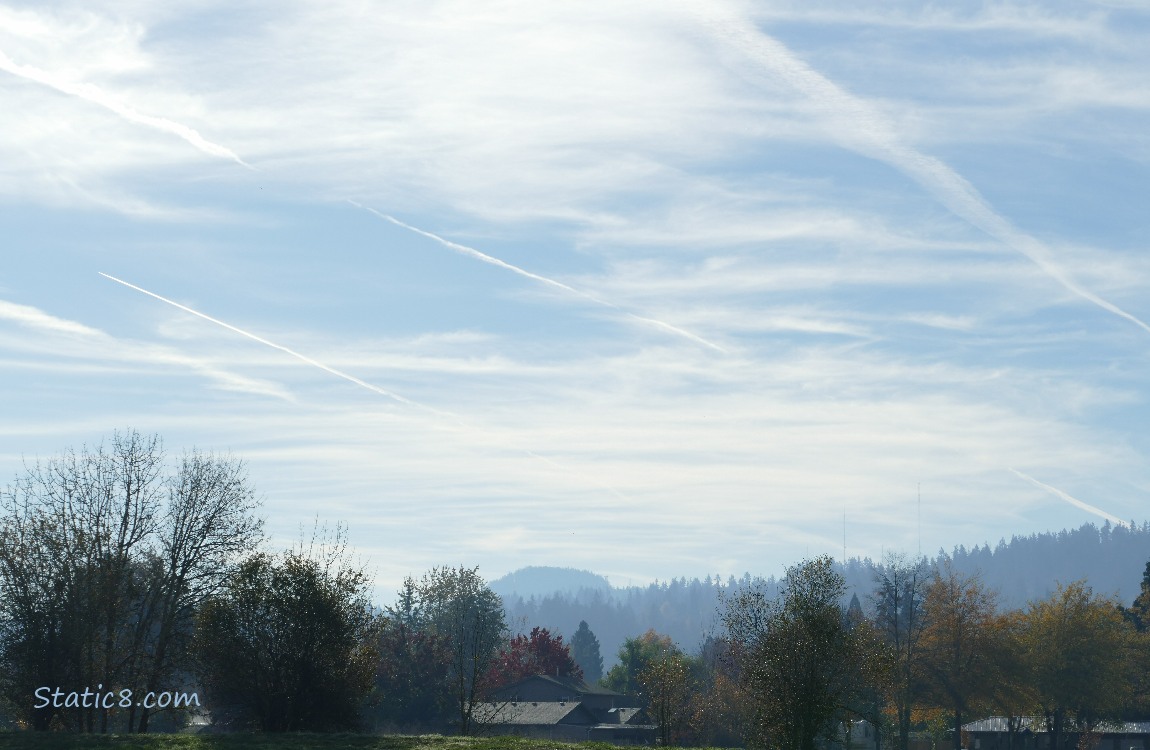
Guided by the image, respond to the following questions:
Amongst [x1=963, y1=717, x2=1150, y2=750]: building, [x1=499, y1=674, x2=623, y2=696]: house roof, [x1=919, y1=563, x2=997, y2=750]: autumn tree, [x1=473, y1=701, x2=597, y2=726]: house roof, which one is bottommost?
[x1=963, y1=717, x2=1150, y2=750]: building

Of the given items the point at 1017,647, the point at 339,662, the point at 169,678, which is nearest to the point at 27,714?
the point at 169,678

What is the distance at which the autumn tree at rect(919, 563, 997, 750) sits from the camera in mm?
81688

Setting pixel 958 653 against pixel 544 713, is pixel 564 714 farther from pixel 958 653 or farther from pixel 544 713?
pixel 958 653

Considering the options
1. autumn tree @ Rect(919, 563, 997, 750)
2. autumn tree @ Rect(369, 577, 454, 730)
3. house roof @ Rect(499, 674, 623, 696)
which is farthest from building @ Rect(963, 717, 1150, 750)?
autumn tree @ Rect(369, 577, 454, 730)

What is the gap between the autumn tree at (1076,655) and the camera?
86.0m

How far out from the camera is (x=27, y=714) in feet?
154

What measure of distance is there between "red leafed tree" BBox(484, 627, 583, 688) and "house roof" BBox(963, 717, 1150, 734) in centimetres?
4308

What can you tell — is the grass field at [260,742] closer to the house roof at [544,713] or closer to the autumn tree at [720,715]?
the autumn tree at [720,715]

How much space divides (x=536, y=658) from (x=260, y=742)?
82.7 metres

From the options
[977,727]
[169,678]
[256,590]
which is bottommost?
[977,727]

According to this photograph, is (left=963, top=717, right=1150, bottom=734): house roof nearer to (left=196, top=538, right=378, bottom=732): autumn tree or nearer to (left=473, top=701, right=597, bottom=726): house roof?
(left=473, top=701, right=597, bottom=726): house roof

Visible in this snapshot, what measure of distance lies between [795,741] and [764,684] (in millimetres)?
2375

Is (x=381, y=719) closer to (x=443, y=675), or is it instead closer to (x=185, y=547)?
(x=443, y=675)

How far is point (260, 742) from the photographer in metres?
40.1
